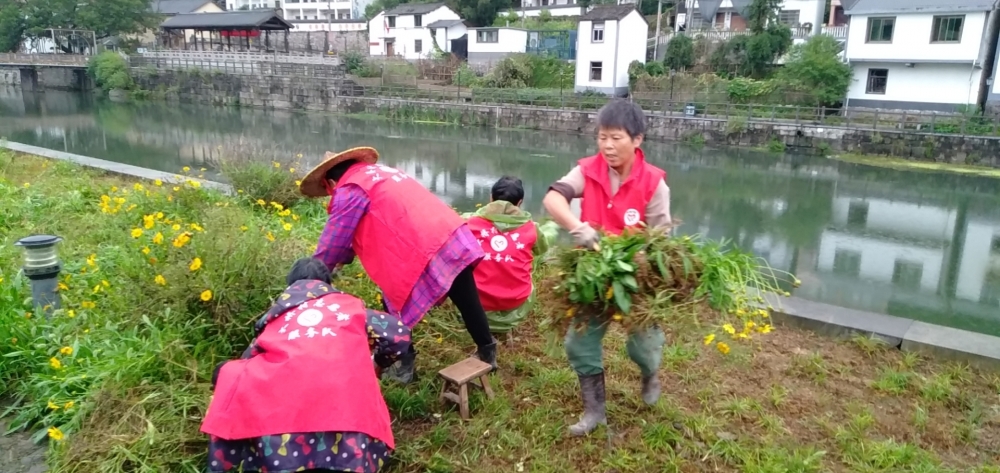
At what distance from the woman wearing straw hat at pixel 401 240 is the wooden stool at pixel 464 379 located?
0.22 meters

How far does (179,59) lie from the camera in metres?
35.0

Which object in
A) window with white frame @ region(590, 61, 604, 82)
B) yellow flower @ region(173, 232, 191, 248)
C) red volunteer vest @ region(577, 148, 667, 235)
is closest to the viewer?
red volunteer vest @ region(577, 148, 667, 235)

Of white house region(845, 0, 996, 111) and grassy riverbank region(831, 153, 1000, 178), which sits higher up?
white house region(845, 0, 996, 111)

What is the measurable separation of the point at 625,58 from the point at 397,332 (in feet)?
79.1

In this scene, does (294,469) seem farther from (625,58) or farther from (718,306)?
(625,58)

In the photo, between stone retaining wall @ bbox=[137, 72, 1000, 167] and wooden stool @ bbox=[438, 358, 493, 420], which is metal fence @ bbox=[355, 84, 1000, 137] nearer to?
stone retaining wall @ bbox=[137, 72, 1000, 167]

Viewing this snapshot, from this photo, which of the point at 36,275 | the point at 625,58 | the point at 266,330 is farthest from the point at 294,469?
the point at 625,58

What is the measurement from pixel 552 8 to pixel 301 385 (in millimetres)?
35234

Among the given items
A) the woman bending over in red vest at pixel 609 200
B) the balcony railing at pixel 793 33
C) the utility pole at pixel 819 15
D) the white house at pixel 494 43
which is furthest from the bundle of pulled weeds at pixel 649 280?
the white house at pixel 494 43

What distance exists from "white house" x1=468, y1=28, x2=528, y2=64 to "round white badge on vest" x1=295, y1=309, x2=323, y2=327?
28087mm

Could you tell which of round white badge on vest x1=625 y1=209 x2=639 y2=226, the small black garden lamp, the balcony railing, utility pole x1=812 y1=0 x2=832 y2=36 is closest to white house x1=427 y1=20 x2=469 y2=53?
the balcony railing

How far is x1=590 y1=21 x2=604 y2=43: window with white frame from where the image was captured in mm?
24806

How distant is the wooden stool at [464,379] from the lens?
8.82ft

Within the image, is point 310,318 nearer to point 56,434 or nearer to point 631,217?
point 56,434
